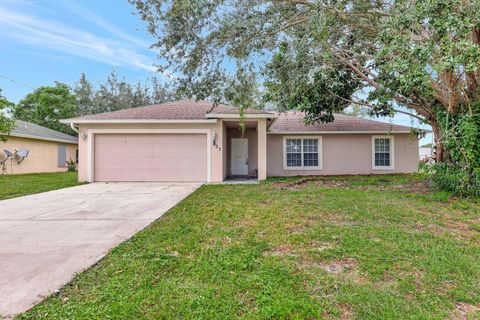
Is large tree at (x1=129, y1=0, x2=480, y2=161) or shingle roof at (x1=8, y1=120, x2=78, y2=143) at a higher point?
large tree at (x1=129, y1=0, x2=480, y2=161)

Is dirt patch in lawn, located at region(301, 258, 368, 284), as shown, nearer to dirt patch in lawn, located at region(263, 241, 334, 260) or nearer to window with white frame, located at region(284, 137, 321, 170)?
dirt patch in lawn, located at region(263, 241, 334, 260)

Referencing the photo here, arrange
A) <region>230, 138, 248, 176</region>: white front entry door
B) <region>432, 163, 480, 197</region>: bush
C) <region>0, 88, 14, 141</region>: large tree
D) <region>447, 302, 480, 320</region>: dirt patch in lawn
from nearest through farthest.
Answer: <region>447, 302, 480, 320</region>: dirt patch in lawn → <region>432, 163, 480, 197</region>: bush → <region>0, 88, 14, 141</region>: large tree → <region>230, 138, 248, 176</region>: white front entry door

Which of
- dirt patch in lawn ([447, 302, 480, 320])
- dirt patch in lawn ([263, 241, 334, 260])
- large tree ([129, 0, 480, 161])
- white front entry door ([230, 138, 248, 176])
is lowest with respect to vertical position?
dirt patch in lawn ([447, 302, 480, 320])

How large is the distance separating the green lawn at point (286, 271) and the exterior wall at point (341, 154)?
8594 millimetres

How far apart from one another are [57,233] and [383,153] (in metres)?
14.3

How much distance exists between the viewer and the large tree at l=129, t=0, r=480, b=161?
20.6 ft

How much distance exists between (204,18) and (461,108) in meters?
7.91

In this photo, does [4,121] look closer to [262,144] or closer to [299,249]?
[262,144]

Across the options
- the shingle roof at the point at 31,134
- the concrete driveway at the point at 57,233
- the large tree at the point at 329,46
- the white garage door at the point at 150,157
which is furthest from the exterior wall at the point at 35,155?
the large tree at the point at 329,46

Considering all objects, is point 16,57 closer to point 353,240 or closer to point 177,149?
point 177,149

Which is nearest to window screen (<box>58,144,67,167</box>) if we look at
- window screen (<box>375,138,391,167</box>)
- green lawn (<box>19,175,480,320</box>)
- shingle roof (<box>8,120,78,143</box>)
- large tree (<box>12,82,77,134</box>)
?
shingle roof (<box>8,120,78,143</box>)

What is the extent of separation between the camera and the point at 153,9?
26.0 ft

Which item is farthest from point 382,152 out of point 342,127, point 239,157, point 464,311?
point 464,311

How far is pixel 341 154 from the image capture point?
47.1ft
